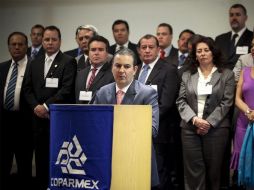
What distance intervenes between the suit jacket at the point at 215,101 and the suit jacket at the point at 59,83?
3.90ft

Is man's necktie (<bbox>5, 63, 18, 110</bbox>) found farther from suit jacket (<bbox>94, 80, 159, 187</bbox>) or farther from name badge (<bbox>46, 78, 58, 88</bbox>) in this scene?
suit jacket (<bbox>94, 80, 159, 187</bbox>)

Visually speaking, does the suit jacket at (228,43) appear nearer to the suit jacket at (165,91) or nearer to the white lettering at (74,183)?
the suit jacket at (165,91)

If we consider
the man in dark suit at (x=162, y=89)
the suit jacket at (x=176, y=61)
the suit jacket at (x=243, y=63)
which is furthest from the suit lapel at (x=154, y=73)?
the suit jacket at (x=243, y=63)

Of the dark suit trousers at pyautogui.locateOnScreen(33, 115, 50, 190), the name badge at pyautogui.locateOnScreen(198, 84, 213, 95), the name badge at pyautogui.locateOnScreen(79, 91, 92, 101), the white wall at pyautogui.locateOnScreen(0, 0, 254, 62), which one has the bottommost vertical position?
the dark suit trousers at pyautogui.locateOnScreen(33, 115, 50, 190)

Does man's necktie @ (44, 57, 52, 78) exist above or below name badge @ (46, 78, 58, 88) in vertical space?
above

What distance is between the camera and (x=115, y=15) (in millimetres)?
6871

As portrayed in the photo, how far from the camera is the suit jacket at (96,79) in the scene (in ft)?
13.5

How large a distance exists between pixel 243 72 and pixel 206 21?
2.63 m

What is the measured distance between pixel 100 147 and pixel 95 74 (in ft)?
7.53

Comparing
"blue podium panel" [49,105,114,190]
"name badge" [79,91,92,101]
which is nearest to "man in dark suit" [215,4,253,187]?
"name badge" [79,91,92,101]

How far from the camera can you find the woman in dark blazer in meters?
3.85

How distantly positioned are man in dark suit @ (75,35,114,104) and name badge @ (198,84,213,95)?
85cm

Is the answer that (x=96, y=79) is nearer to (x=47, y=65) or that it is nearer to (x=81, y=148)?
(x=47, y=65)

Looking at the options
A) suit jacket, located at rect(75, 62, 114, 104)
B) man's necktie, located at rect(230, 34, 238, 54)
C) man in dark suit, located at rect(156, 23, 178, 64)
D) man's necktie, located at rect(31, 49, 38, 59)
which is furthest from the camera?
man's necktie, located at rect(31, 49, 38, 59)
